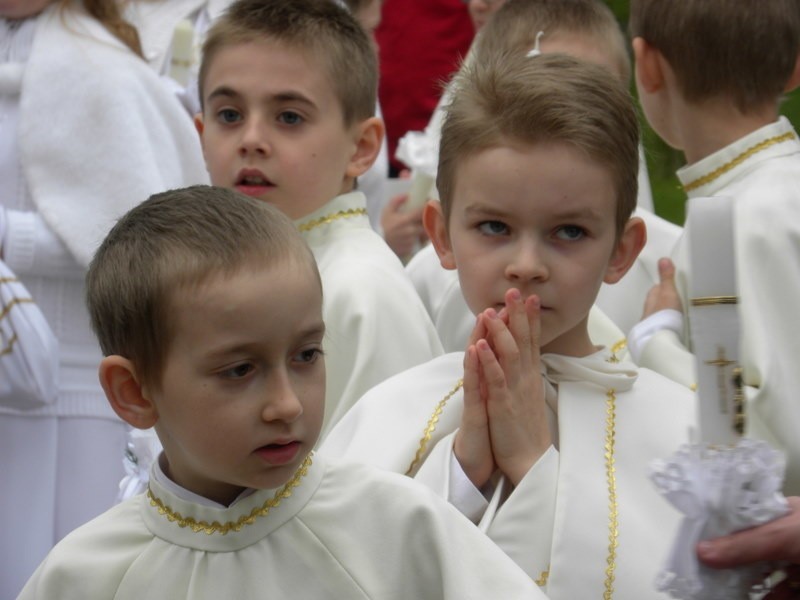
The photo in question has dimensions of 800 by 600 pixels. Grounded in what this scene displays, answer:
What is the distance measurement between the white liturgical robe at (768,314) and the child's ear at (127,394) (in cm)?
142

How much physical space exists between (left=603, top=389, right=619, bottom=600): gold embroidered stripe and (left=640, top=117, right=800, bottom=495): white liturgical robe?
347 millimetres

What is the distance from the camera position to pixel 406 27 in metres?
8.27

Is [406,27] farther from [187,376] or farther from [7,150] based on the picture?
[187,376]

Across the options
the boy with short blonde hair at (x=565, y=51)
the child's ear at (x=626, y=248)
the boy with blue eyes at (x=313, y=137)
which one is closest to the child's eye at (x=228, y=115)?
the boy with blue eyes at (x=313, y=137)

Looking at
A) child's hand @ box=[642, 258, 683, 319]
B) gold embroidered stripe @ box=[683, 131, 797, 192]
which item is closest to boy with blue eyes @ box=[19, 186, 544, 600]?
child's hand @ box=[642, 258, 683, 319]

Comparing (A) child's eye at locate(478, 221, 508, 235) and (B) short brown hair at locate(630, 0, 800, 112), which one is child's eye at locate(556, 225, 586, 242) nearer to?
(A) child's eye at locate(478, 221, 508, 235)

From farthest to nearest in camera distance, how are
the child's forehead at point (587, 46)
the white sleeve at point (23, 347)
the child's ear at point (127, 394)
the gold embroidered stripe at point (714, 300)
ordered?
the child's forehead at point (587, 46)
the white sleeve at point (23, 347)
the child's ear at point (127, 394)
the gold embroidered stripe at point (714, 300)

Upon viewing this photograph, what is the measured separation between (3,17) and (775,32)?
2.65 m

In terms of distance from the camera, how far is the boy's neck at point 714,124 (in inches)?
165

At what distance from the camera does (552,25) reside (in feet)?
16.5

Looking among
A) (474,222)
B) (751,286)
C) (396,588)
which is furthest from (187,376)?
(751,286)

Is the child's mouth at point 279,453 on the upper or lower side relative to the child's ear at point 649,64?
lower

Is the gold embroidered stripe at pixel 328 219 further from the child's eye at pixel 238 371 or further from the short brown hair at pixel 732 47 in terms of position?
the child's eye at pixel 238 371

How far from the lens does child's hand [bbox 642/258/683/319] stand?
4.07 m
